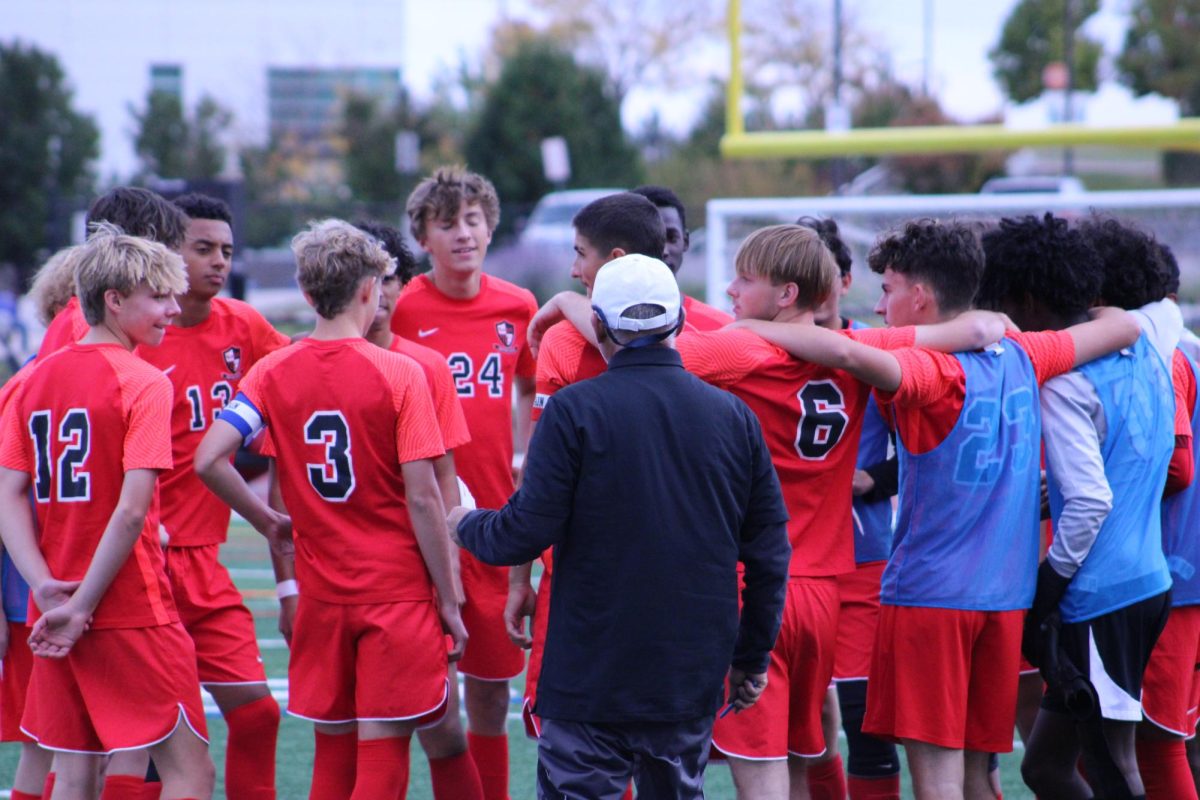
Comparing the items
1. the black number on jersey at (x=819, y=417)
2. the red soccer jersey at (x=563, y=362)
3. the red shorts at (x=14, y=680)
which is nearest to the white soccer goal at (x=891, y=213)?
the red soccer jersey at (x=563, y=362)

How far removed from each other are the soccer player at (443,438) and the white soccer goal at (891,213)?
7.63 m

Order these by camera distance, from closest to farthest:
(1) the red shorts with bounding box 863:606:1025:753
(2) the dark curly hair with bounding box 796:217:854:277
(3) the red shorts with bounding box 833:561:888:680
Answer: (1) the red shorts with bounding box 863:606:1025:753
(3) the red shorts with bounding box 833:561:888:680
(2) the dark curly hair with bounding box 796:217:854:277

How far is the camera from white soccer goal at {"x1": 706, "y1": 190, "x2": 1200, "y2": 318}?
1293 cm

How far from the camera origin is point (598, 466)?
3.32 meters

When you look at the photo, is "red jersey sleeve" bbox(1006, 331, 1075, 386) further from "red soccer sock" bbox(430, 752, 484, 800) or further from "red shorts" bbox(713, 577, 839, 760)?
"red soccer sock" bbox(430, 752, 484, 800)

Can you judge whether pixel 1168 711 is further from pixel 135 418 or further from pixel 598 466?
pixel 135 418

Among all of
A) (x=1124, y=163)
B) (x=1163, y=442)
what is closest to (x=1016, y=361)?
(x=1163, y=442)

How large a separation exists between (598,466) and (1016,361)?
4.58 feet

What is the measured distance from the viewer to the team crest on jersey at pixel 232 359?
194 inches

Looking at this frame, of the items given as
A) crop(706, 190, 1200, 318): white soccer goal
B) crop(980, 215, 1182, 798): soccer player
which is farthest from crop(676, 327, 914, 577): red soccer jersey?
crop(706, 190, 1200, 318): white soccer goal

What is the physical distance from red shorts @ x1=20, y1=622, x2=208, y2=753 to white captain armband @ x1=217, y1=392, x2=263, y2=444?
616 mm

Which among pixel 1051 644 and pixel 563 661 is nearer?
pixel 563 661

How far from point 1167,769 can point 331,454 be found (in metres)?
2.73

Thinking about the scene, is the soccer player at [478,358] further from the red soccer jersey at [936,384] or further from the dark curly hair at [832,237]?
the red soccer jersey at [936,384]
